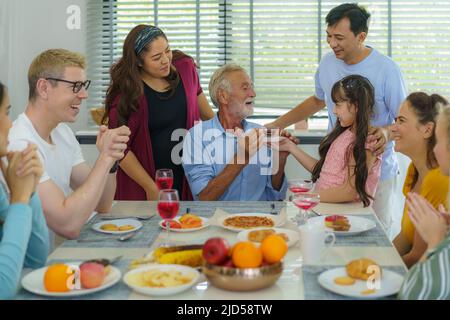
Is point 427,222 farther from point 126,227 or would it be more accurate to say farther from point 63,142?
point 63,142

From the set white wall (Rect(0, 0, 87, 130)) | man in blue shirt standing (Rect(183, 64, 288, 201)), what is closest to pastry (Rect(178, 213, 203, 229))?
man in blue shirt standing (Rect(183, 64, 288, 201))

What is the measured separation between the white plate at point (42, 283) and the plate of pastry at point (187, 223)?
49cm

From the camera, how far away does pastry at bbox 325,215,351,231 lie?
2133 mm

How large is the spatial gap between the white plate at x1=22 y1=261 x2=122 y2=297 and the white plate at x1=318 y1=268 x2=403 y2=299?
1.73ft

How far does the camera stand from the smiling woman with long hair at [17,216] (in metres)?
1.57

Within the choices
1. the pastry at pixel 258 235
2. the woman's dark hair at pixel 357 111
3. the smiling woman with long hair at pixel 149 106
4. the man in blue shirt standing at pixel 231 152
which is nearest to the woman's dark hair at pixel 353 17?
the woman's dark hair at pixel 357 111

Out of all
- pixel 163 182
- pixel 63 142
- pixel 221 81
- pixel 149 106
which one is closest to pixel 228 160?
pixel 221 81

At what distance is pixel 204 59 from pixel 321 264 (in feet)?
9.64

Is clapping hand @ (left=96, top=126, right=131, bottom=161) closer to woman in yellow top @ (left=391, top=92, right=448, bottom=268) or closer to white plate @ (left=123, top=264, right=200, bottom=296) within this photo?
white plate @ (left=123, top=264, right=200, bottom=296)

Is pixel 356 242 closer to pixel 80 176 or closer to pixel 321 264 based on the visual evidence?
pixel 321 264

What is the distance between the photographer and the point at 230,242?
2.07 m

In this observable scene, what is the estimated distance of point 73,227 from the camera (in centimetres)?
212

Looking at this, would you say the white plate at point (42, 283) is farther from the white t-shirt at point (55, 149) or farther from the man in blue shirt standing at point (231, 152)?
the man in blue shirt standing at point (231, 152)
